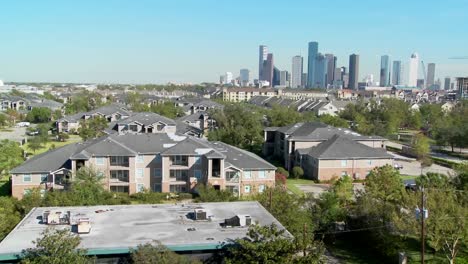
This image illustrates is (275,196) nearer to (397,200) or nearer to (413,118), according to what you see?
(397,200)

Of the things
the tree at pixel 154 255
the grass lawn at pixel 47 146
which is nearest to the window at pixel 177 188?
the tree at pixel 154 255

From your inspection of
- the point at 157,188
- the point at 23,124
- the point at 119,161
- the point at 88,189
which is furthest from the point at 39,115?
the point at 88,189

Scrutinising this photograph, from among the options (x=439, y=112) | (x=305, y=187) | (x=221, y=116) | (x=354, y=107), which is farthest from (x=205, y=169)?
(x=439, y=112)

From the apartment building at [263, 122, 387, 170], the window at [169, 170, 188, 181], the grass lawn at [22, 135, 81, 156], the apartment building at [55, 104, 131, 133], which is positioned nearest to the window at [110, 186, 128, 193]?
the window at [169, 170, 188, 181]

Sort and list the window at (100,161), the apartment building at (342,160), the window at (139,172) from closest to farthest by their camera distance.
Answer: the window at (100,161) < the window at (139,172) < the apartment building at (342,160)

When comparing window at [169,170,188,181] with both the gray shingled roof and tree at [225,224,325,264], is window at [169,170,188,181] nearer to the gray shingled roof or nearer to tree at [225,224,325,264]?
the gray shingled roof

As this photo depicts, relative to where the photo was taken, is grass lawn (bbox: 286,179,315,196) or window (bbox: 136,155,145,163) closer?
window (bbox: 136,155,145,163)

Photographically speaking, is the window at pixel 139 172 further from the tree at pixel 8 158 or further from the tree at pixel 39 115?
the tree at pixel 39 115
